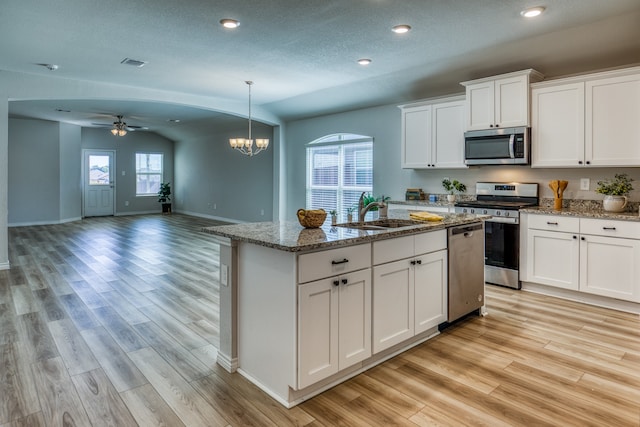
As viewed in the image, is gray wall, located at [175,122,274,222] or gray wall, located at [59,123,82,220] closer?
gray wall, located at [175,122,274,222]

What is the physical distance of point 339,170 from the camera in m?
7.24

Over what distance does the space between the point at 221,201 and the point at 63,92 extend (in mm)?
5659

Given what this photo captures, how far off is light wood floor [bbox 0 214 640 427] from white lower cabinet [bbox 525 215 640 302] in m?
0.23

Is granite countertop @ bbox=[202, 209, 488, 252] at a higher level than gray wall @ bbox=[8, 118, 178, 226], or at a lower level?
lower

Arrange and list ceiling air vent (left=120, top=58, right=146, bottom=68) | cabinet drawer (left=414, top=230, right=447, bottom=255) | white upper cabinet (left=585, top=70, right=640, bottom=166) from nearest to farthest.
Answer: cabinet drawer (left=414, top=230, right=447, bottom=255) → white upper cabinet (left=585, top=70, right=640, bottom=166) → ceiling air vent (left=120, top=58, right=146, bottom=68)

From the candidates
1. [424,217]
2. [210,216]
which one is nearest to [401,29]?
[424,217]

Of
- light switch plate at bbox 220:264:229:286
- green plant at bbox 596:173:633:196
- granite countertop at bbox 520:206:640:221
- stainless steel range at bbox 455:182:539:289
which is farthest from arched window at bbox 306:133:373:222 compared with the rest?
light switch plate at bbox 220:264:229:286

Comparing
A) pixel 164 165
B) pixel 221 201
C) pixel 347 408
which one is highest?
pixel 164 165

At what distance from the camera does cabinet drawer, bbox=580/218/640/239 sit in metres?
3.58

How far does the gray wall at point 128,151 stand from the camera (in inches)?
460

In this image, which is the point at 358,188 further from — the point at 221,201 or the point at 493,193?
the point at 221,201

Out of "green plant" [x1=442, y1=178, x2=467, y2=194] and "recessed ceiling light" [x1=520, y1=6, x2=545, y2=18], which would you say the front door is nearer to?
"green plant" [x1=442, y1=178, x2=467, y2=194]

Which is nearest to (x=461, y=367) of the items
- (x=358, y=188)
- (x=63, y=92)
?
(x=358, y=188)

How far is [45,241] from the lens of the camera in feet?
24.2
